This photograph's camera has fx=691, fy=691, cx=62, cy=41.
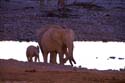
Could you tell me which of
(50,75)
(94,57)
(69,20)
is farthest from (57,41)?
(69,20)

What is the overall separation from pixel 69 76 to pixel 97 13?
8.88m

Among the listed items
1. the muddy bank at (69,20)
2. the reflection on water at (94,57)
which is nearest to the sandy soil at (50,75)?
the reflection on water at (94,57)

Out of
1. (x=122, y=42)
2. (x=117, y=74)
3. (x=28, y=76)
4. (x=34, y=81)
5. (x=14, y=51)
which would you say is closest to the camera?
(x=34, y=81)

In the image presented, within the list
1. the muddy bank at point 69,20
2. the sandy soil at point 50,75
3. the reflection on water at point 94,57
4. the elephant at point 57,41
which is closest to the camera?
the sandy soil at point 50,75

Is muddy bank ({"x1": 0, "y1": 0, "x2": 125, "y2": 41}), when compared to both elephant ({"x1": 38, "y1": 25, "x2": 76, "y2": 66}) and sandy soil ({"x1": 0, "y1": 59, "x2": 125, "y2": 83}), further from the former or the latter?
sandy soil ({"x1": 0, "y1": 59, "x2": 125, "y2": 83})

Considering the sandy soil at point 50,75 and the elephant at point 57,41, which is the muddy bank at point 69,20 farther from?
the sandy soil at point 50,75

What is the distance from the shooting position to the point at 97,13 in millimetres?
16141

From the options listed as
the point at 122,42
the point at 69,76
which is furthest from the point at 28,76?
the point at 122,42

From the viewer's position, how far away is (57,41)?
430 inches

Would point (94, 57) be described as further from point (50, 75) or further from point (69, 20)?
point (69, 20)

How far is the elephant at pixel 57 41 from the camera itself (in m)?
10.5

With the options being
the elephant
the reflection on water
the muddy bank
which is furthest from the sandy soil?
the muddy bank

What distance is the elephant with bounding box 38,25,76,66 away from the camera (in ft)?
34.4

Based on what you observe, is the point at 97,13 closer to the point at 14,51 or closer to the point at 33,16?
the point at 33,16
